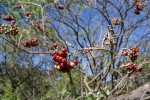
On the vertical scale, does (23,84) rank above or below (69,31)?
below

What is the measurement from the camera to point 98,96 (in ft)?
13.3

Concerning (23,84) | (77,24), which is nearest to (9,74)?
(23,84)

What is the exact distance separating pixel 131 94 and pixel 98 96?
1.39 feet

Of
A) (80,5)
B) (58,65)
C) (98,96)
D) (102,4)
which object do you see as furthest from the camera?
(80,5)

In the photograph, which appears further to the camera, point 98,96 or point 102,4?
point 102,4

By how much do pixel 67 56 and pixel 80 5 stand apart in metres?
11.8

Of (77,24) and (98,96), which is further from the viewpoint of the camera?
(77,24)

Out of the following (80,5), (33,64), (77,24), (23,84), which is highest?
(80,5)

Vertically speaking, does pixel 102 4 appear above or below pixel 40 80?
above

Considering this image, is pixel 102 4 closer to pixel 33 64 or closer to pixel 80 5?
pixel 80 5

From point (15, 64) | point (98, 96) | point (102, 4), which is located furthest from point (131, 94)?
point (15, 64)

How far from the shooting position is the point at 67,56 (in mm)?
2514

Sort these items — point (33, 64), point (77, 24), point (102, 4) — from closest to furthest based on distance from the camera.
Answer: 1. point (102, 4)
2. point (77, 24)
3. point (33, 64)

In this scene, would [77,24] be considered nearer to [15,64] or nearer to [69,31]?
[69,31]
